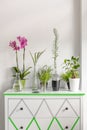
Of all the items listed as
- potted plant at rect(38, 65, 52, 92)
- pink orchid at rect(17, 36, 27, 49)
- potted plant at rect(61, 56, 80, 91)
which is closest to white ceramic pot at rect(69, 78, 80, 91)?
potted plant at rect(61, 56, 80, 91)

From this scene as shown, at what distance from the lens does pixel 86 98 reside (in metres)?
3.10

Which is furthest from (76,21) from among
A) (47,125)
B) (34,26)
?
(47,125)

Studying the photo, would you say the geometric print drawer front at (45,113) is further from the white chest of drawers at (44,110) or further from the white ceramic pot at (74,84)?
the white ceramic pot at (74,84)

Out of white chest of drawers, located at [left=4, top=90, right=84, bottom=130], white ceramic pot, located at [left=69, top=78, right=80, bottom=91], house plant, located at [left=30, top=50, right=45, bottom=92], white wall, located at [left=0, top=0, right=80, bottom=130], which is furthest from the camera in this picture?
white wall, located at [left=0, top=0, right=80, bottom=130]

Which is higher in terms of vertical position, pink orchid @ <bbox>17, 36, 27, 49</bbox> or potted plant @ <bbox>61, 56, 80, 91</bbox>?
pink orchid @ <bbox>17, 36, 27, 49</bbox>

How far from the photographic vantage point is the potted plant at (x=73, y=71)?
9.54 feet

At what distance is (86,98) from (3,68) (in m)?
1.09

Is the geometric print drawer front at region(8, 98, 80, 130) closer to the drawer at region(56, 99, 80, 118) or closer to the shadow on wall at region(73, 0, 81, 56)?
the drawer at region(56, 99, 80, 118)

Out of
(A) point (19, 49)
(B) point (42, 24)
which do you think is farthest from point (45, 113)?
(B) point (42, 24)

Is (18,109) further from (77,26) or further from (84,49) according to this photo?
(77,26)

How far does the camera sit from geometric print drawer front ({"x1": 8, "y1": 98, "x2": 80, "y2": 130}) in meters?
2.80

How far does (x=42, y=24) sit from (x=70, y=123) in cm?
124

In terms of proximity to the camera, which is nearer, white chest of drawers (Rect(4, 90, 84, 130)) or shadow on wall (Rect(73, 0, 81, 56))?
white chest of drawers (Rect(4, 90, 84, 130))

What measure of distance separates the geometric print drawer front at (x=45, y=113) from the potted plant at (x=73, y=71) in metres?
0.20
